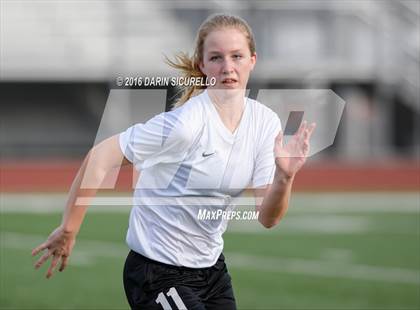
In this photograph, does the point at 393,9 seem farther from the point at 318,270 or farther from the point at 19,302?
the point at 19,302

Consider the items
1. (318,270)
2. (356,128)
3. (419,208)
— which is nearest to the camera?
(318,270)

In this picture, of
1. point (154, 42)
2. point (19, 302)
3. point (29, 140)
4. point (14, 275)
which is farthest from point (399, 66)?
point (19, 302)

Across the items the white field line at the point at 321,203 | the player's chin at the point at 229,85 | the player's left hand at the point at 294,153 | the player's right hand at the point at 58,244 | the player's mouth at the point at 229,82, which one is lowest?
the white field line at the point at 321,203

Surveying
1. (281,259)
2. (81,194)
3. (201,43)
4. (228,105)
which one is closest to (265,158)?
(228,105)

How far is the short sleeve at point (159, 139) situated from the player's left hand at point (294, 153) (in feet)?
1.37

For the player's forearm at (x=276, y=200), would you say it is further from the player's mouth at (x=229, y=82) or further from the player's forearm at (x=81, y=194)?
the player's forearm at (x=81, y=194)

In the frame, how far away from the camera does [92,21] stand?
875 inches

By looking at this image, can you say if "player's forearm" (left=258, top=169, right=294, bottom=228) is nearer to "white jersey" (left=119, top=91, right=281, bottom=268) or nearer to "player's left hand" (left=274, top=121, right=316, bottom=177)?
"player's left hand" (left=274, top=121, right=316, bottom=177)

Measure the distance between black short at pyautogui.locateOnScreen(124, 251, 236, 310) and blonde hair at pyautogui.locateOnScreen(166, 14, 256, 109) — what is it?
69cm

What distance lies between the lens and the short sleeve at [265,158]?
3724 millimetres

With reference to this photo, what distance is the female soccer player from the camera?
11.8ft

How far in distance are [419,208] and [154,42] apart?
8.42m

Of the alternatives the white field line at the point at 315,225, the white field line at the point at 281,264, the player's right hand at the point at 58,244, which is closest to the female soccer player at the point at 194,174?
the player's right hand at the point at 58,244

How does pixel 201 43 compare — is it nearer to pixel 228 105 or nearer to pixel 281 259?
pixel 228 105
